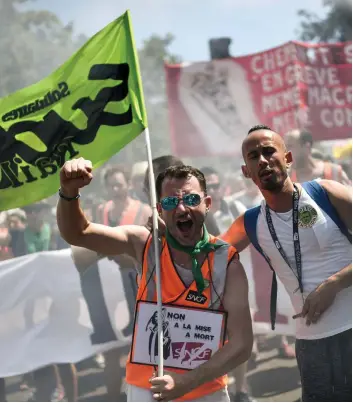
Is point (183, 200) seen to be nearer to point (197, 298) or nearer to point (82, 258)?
point (197, 298)

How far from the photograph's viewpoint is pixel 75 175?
9.99 ft

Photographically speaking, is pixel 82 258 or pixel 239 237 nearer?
pixel 239 237

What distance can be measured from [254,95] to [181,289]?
4.28 metres

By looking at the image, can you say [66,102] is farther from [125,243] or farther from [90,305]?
[90,305]

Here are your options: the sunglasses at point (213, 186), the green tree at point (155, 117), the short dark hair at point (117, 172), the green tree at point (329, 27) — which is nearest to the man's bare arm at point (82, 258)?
the short dark hair at point (117, 172)

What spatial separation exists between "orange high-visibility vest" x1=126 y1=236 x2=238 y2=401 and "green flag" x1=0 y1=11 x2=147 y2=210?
3.09ft

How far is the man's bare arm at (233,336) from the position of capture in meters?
3.04

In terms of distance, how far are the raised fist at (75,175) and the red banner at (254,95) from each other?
4.11m

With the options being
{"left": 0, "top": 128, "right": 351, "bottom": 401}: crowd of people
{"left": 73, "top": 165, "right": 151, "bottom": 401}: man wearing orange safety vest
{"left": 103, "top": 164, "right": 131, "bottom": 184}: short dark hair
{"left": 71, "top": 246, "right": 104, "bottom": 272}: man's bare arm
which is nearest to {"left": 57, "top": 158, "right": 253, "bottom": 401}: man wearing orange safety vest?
{"left": 0, "top": 128, "right": 351, "bottom": 401}: crowd of people

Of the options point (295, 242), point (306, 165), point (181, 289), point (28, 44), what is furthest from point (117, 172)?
point (28, 44)

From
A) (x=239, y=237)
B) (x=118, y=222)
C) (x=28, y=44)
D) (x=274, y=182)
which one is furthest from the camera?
(x=28, y=44)

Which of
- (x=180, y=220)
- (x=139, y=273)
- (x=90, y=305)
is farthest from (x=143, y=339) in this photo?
(x=90, y=305)

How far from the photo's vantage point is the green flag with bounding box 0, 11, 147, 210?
13.1 ft

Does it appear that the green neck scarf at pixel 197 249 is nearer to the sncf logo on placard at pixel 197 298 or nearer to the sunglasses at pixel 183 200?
the sncf logo on placard at pixel 197 298
